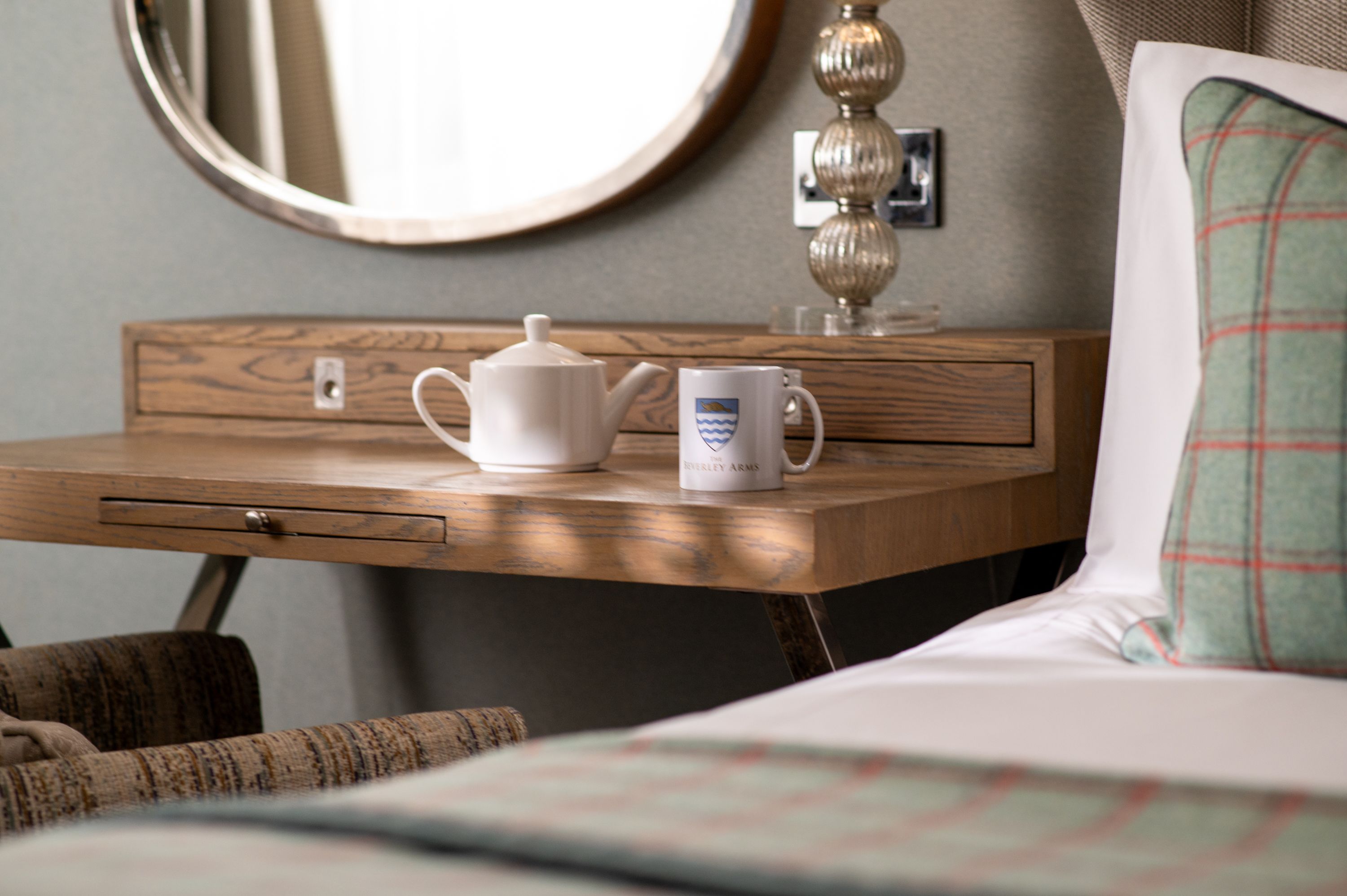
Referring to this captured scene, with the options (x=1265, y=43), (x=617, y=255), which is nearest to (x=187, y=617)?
(x=617, y=255)

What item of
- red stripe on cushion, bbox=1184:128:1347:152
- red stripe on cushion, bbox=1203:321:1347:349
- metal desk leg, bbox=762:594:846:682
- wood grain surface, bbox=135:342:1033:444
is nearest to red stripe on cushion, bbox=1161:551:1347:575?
red stripe on cushion, bbox=1203:321:1347:349

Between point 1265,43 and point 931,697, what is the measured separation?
865 millimetres

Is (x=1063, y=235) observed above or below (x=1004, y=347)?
above

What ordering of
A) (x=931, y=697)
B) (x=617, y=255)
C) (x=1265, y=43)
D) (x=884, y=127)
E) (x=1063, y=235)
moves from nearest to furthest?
(x=931, y=697)
(x=1265, y=43)
(x=884, y=127)
(x=1063, y=235)
(x=617, y=255)

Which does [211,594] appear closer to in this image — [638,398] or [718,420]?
[638,398]

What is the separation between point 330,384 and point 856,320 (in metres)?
0.60

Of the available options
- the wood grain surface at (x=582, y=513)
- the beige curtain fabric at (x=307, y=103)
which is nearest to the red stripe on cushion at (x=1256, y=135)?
the wood grain surface at (x=582, y=513)

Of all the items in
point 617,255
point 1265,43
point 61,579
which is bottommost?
point 61,579

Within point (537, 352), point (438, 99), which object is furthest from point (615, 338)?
point (438, 99)

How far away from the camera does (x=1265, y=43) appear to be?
137 cm

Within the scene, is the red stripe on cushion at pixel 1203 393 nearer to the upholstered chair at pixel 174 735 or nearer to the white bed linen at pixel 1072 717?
the white bed linen at pixel 1072 717

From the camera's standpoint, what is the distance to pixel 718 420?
126cm

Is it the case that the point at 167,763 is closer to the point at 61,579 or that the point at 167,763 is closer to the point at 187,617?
the point at 187,617

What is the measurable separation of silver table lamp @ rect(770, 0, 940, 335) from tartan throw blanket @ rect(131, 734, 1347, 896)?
95 cm
